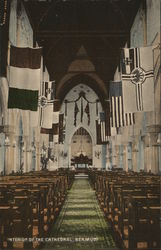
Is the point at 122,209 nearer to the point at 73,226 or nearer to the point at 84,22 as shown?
the point at 73,226

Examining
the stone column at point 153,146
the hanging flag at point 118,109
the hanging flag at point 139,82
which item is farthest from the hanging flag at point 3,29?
the stone column at point 153,146

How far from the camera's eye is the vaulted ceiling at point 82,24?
79.8ft

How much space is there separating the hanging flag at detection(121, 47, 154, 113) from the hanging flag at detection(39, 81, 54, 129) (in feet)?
21.6

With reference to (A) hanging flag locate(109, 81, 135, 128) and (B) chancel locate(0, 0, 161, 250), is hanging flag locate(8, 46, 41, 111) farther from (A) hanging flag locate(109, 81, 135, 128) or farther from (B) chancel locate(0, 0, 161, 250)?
(A) hanging flag locate(109, 81, 135, 128)

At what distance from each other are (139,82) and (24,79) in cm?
435

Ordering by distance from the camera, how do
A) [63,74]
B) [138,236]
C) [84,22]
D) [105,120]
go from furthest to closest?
[63,74] < [105,120] < [84,22] < [138,236]

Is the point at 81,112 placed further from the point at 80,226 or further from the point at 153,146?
the point at 80,226

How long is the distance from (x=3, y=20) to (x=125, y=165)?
23590mm

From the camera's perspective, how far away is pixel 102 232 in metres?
8.30

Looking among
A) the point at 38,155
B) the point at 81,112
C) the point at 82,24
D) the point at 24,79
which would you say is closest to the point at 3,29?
the point at 24,79

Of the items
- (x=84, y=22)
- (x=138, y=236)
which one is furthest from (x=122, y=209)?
(x=84, y=22)

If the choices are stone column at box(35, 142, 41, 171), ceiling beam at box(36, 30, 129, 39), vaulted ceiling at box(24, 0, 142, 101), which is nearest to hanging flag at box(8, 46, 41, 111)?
vaulted ceiling at box(24, 0, 142, 101)

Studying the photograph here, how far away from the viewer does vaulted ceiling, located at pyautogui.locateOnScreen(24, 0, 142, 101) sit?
24312 mm

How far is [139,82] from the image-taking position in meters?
12.9
